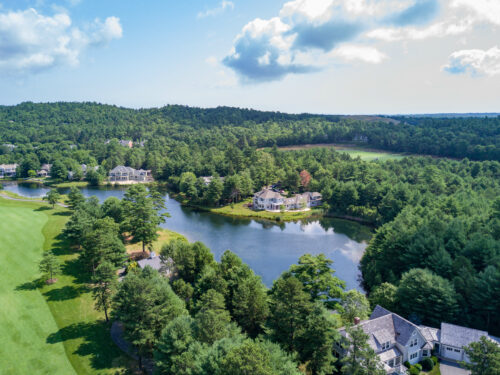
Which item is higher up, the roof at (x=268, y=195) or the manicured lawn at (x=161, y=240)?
the roof at (x=268, y=195)

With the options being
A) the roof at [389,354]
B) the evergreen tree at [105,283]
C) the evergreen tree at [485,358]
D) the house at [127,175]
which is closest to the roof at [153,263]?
the evergreen tree at [105,283]

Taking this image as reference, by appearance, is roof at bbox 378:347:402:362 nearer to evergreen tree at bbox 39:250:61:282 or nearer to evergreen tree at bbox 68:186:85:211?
evergreen tree at bbox 39:250:61:282

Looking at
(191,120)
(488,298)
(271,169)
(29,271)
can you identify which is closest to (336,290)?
(488,298)

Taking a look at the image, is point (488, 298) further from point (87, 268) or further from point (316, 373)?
point (87, 268)

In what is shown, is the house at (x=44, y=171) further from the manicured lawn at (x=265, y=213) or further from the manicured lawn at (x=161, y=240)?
the manicured lawn at (x=161, y=240)

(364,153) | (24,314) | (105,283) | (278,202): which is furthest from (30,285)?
(364,153)

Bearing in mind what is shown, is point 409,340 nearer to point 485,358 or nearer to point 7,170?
point 485,358
